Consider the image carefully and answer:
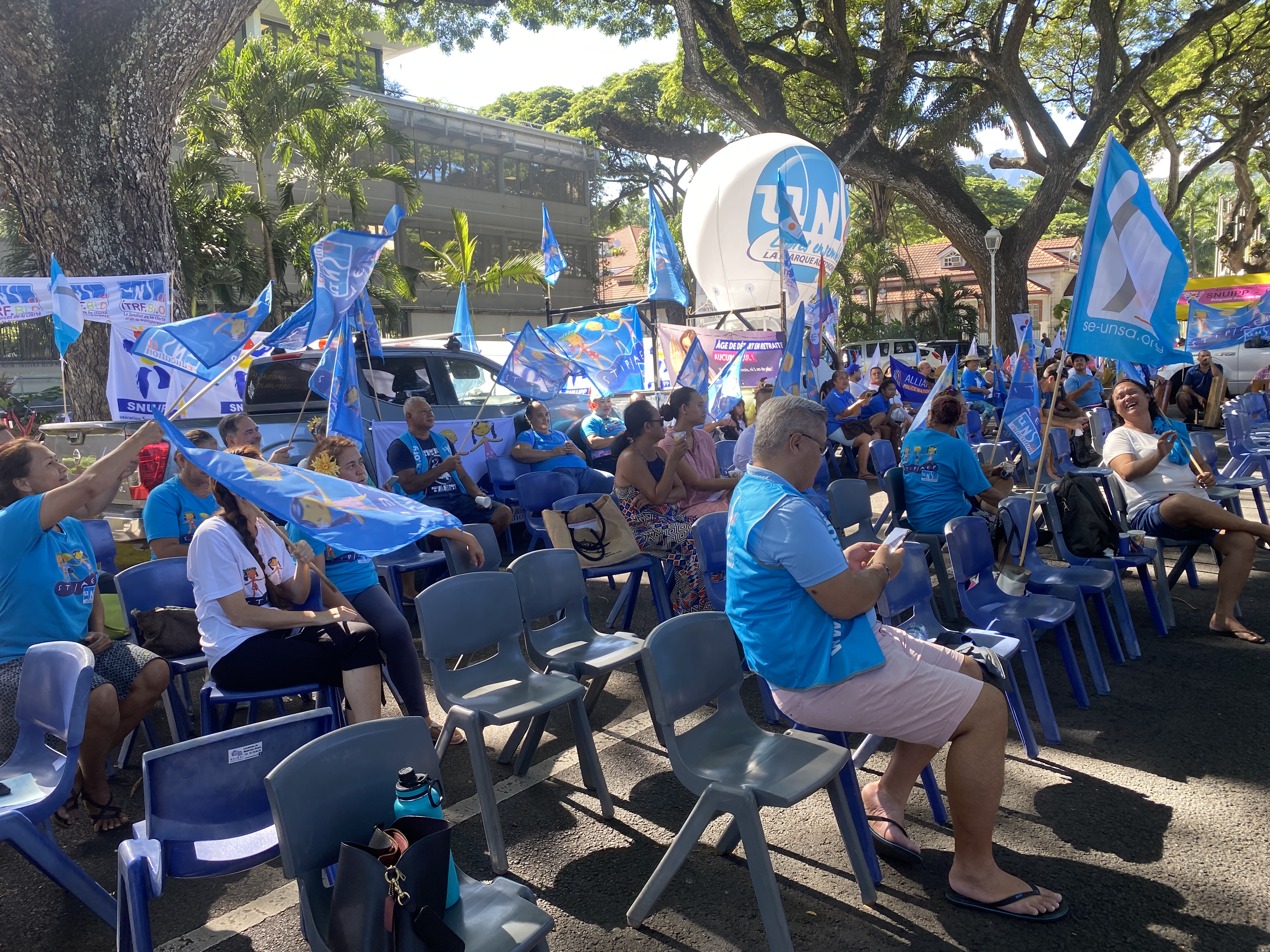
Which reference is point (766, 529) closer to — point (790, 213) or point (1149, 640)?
point (1149, 640)

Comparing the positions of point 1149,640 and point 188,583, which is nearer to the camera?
point 188,583

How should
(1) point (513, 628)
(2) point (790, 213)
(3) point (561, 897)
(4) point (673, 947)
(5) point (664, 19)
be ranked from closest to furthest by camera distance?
(4) point (673, 947) < (3) point (561, 897) < (1) point (513, 628) < (2) point (790, 213) < (5) point (664, 19)

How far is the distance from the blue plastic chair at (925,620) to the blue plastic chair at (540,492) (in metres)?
3.35

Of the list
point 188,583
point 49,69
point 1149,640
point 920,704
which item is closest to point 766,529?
point 920,704

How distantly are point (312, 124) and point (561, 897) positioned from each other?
725 inches

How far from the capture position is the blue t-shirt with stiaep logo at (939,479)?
548 centimetres

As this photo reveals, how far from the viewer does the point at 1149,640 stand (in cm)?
530

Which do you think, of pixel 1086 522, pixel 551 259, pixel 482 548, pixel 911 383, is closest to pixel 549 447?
pixel 482 548

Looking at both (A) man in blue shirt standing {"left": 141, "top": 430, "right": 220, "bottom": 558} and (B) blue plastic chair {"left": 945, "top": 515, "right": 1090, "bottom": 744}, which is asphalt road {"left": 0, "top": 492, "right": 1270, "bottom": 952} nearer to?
(B) blue plastic chair {"left": 945, "top": 515, "right": 1090, "bottom": 744}

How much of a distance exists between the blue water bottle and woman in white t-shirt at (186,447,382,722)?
148 centimetres

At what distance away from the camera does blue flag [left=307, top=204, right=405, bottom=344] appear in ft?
18.2

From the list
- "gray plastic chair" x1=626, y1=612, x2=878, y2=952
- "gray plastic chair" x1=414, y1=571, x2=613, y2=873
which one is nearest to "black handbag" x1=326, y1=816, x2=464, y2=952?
"gray plastic chair" x1=626, y1=612, x2=878, y2=952

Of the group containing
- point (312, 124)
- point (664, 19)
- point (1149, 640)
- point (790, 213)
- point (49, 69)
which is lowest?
point (1149, 640)

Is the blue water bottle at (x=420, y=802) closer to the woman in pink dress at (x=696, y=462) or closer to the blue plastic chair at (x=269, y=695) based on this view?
the blue plastic chair at (x=269, y=695)
